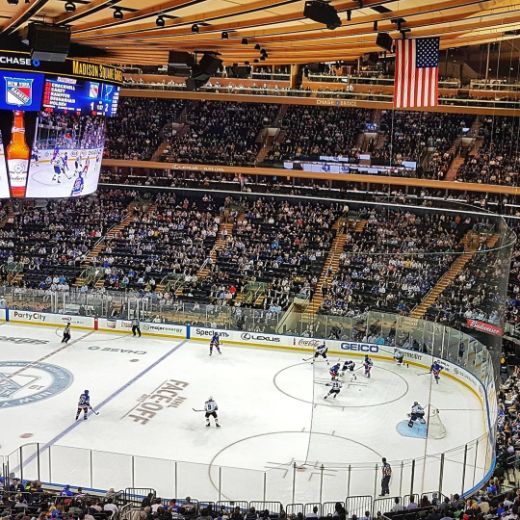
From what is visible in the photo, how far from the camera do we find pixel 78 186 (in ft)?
71.2

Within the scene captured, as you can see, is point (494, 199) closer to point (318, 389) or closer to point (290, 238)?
point (290, 238)

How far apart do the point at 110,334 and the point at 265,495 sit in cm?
1523

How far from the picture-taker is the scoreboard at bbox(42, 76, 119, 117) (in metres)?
18.4

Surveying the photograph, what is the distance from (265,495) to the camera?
45.3 ft

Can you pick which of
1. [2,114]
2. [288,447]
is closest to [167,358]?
[288,447]

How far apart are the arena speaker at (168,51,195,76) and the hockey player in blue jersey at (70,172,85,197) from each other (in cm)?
600

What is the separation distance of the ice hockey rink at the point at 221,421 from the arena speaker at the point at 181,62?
26.9 ft

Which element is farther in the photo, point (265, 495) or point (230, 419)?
point (230, 419)

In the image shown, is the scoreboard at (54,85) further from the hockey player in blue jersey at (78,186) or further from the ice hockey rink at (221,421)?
the ice hockey rink at (221,421)

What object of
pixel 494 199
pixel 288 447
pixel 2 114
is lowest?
pixel 288 447

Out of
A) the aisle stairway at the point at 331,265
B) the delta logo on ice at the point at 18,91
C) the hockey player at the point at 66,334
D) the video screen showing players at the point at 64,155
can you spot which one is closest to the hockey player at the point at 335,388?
the aisle stairway at the point at 331,265

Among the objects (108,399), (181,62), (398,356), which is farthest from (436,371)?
(181,62)

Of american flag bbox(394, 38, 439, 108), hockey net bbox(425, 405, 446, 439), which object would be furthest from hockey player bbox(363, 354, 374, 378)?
american flag bbox(394, 38, 439, 108)

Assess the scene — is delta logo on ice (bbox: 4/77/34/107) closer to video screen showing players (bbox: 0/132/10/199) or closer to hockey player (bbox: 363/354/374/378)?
video screen showing players (bbox: 0/132/10/199)
